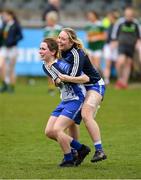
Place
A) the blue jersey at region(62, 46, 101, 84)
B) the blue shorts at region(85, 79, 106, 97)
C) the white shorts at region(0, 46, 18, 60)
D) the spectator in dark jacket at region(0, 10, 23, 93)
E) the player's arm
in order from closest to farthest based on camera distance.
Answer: the player's arm → the blue jersey at region(62, 46, 101, 84) → the blue shorts at region(85, 79, 106, 97) → the spectator in dark jacket at region(0, 10, 23, 93) → the white shorts at region(0, 46, 18, 60)

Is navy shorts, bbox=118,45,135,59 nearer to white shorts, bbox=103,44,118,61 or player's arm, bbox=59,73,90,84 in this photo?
white shorts, bbox=103,44,118,61

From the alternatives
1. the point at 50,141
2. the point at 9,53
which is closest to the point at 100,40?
the point at 9,53

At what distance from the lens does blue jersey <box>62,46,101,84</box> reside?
10.4 meters

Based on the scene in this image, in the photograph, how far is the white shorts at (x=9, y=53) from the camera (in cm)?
2261

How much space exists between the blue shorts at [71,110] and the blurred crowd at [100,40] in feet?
33.1

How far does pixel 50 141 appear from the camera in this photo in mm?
13141

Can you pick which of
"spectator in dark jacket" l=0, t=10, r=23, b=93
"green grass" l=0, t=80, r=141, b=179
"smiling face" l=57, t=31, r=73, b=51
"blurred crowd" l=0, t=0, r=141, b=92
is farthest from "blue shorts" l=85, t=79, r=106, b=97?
"spectator in dark jacket" l=0, t=10, r=23, b=93

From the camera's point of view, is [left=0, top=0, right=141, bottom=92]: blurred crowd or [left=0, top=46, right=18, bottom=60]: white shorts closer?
[left=0, top=0, right=141, bottom=92]: blurred crowd

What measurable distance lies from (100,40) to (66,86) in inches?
565

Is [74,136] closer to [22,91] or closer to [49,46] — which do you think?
[49,46]

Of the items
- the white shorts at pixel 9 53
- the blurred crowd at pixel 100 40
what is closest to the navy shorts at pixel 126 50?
the blurred crowd at pixel 100 40

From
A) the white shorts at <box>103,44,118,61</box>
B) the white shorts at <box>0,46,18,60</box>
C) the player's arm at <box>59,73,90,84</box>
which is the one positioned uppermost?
the player's arm at <box>59,73,90,84</box>

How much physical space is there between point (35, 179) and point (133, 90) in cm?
1385

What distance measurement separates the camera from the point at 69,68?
412 inches
